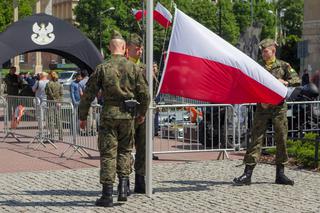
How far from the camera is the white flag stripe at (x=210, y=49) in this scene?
8.77 metres

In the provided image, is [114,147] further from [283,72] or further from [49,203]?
[283,72]

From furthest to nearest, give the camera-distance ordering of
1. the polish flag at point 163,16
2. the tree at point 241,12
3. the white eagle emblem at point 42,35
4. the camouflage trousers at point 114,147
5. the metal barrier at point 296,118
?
the tree at point 241,12 < the polish flag at point 163,16 < the white eagle emblem at point 42,35 < the metal barrier at point 296,118 < the camouflage trousers at point 114,147

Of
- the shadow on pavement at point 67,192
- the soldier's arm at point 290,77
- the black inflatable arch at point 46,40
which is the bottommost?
the shadow on pavement at point 67,192

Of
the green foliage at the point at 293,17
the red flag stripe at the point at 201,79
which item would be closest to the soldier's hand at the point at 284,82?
the red flag stripe at the point at 201,79

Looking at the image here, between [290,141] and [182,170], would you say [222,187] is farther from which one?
[290,141]

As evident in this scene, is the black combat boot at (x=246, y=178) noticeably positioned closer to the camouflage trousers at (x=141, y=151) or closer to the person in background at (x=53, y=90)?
the camouflage trousers at (x=141, y=151)

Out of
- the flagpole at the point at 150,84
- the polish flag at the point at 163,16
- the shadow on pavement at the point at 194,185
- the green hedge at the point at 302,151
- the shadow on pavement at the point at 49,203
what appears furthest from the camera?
the polish flag at the point at 163,16

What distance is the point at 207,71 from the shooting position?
8773 millimetres

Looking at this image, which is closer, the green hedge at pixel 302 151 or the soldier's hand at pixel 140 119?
the soldier's hand at pixel 140 119

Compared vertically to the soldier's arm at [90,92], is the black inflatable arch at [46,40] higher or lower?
higher

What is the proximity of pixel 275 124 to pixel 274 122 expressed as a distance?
0.03 m

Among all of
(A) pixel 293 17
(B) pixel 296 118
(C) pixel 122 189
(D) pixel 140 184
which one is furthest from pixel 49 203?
(A) pixel 293 17

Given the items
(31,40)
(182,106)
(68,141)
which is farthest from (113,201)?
(31,40)

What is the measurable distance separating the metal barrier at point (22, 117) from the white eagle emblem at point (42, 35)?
266 centimetres
